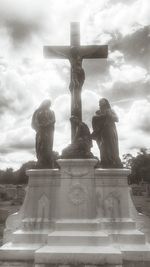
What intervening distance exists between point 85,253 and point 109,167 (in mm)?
2502

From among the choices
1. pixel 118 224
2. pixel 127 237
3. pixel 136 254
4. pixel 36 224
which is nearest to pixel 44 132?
pixel 36 224

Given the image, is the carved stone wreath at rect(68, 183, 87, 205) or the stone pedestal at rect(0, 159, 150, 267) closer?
the stone pedestal at rect(0, 159, 150, 267)

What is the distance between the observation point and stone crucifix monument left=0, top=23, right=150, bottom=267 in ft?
19.5

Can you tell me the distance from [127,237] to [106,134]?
266 centimetres

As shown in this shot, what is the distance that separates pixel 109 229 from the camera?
7.07 meters

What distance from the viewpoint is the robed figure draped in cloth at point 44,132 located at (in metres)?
7.94

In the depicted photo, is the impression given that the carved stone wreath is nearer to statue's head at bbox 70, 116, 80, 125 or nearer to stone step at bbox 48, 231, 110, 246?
stone step at bbox 48, 231, 110, 246

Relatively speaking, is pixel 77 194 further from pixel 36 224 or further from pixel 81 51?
pixel 81 51

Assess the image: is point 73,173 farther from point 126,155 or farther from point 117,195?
point 126,155

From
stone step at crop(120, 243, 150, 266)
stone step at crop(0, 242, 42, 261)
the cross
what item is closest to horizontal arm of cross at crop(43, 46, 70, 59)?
the cross

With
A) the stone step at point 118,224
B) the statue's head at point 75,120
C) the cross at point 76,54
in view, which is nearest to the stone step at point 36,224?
the stone step at point 118,224

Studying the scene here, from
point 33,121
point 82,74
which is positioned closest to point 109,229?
point 33,121

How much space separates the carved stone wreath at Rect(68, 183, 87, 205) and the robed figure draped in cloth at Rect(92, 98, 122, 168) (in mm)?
1104

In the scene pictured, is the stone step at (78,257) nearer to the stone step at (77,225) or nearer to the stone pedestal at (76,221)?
the stone pedestal at (76,221)
